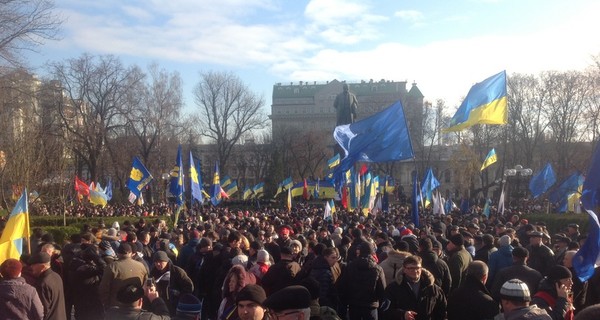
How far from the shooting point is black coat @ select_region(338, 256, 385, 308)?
274 inches

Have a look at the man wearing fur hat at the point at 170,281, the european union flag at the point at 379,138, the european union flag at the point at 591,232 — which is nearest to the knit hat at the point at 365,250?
the man wearing fur hat at the point at 170,281

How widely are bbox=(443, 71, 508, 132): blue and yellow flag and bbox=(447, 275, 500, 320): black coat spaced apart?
7194mm

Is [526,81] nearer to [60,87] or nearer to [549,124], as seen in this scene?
[549,124]

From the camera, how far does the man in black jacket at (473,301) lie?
18.4 ft

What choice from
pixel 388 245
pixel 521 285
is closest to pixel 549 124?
pixel 388 245

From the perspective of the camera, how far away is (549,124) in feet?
163

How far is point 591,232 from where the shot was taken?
4.95 meters

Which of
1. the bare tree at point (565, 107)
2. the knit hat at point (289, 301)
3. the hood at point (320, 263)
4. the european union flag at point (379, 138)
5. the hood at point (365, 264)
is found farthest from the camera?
the bare tree at point (565, 107)

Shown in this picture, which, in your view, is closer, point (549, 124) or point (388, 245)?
point (388, 245)

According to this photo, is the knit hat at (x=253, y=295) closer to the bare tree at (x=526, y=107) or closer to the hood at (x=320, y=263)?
the hood at (x=320, y=263)

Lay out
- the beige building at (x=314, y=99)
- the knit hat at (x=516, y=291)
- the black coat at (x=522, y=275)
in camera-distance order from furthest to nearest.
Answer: the beige building at (x=314, y=99)
the black coat at (x=522, y=275)
the knit hat at (x=516, y=291)

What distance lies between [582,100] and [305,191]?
27272mm

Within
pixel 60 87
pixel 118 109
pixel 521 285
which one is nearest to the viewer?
pixel 521 285

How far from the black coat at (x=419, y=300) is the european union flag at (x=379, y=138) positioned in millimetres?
5554
